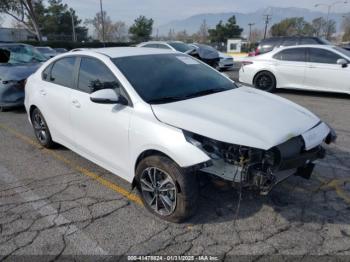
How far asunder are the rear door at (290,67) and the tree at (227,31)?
4815 cm

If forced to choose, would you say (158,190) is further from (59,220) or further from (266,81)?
(266,81)

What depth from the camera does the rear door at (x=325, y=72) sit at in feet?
28.5

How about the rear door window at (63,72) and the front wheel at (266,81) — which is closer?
the rear door window at (63,72)

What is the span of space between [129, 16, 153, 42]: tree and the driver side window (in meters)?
55.1

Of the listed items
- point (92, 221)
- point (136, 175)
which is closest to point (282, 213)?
point (136, 175)

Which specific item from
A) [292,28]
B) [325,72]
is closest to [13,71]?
[325,72]

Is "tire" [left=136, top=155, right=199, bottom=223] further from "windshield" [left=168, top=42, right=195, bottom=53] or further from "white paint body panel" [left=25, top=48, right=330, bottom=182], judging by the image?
"windshield" [left=168, top=42, right=195, bottom=53]

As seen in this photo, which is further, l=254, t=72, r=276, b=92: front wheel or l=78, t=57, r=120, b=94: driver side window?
l=254, t=72, r=276, b=92: front wheel

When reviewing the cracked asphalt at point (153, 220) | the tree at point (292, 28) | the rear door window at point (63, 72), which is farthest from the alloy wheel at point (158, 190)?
the tree at point (292, 28)

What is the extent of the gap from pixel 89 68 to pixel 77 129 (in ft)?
2.65

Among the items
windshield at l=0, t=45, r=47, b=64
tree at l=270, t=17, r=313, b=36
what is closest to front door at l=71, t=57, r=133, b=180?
windshield at l=0, t=45, r=47, b=64

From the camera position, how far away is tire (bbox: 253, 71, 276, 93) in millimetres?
9860

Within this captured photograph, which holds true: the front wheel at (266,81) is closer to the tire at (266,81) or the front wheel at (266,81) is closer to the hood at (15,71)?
the tire at (266,81)

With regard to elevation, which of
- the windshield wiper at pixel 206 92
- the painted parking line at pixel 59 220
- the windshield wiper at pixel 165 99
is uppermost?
the windshield wiper at pixel 206 92
